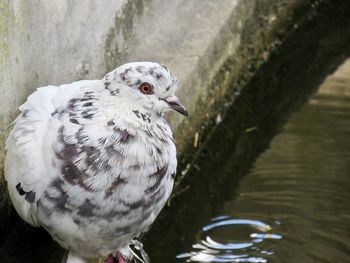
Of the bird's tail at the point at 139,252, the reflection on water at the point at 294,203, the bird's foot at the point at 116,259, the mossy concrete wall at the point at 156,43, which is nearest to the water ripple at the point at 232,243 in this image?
the reflection on water at the point at 294,203

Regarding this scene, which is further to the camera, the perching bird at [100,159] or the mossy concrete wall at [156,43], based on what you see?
the mossy concrete wall at [156,43]

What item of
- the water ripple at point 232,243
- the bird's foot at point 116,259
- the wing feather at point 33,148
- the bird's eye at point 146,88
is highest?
the bird's eye at point 146,88

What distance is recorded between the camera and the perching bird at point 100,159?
3.51 m

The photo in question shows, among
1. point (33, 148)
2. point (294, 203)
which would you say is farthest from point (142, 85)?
point (294, 203)

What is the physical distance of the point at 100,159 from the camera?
351 centimetres

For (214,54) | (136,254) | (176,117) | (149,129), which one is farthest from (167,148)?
(214,54)

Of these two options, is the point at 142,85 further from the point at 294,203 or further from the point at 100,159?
the point at 294,203

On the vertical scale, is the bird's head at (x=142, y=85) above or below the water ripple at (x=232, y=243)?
above

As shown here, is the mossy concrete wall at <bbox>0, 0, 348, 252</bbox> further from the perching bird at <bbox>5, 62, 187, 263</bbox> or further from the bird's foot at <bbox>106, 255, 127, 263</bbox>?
the bird's foot at <bbox>106, 255, 127, 263</bbox>

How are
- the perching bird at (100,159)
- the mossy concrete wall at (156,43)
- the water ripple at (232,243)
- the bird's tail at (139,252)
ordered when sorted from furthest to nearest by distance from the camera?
the water ripple at (232,243), the bird's tail at (139,252), the mossy concrete wall at (156,43), the perching bird at (100,159)

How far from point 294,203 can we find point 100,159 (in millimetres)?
1969

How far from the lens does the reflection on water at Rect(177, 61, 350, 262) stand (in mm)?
4754

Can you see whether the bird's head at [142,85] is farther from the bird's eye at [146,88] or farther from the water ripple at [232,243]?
the water ripple at [232,243]

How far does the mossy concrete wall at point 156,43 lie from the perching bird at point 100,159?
417mm
